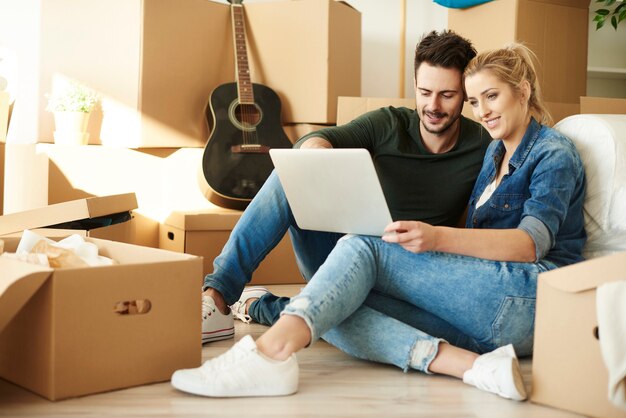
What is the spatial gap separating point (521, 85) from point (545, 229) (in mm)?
309

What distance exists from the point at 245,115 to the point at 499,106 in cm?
146

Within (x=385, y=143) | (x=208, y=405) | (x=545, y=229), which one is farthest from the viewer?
(x=385, y=143)

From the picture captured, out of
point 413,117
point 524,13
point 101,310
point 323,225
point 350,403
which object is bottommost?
point 350,403

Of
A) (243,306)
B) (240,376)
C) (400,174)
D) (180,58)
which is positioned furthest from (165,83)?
(240,376)

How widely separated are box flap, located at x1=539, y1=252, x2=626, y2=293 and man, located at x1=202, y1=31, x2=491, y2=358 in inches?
23.7

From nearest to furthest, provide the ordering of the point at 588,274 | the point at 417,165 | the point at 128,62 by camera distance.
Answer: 1. the point at 588,274
2. the point at 417,165
3. the point at 128,62

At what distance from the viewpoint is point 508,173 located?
1575mm

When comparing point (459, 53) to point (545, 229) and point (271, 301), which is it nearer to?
point (545, 229)

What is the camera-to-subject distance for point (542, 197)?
143 cm

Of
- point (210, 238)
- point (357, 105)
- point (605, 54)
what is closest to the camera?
point (357, 105)

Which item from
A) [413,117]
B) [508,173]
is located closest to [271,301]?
[413,117]

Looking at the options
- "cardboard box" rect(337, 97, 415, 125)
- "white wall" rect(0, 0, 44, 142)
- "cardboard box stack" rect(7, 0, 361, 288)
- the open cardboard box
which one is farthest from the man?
"white wall" rect(0, 0, 44, 142)

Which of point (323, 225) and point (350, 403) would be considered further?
point (323, 225)

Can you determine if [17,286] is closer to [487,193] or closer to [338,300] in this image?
[338,300]
